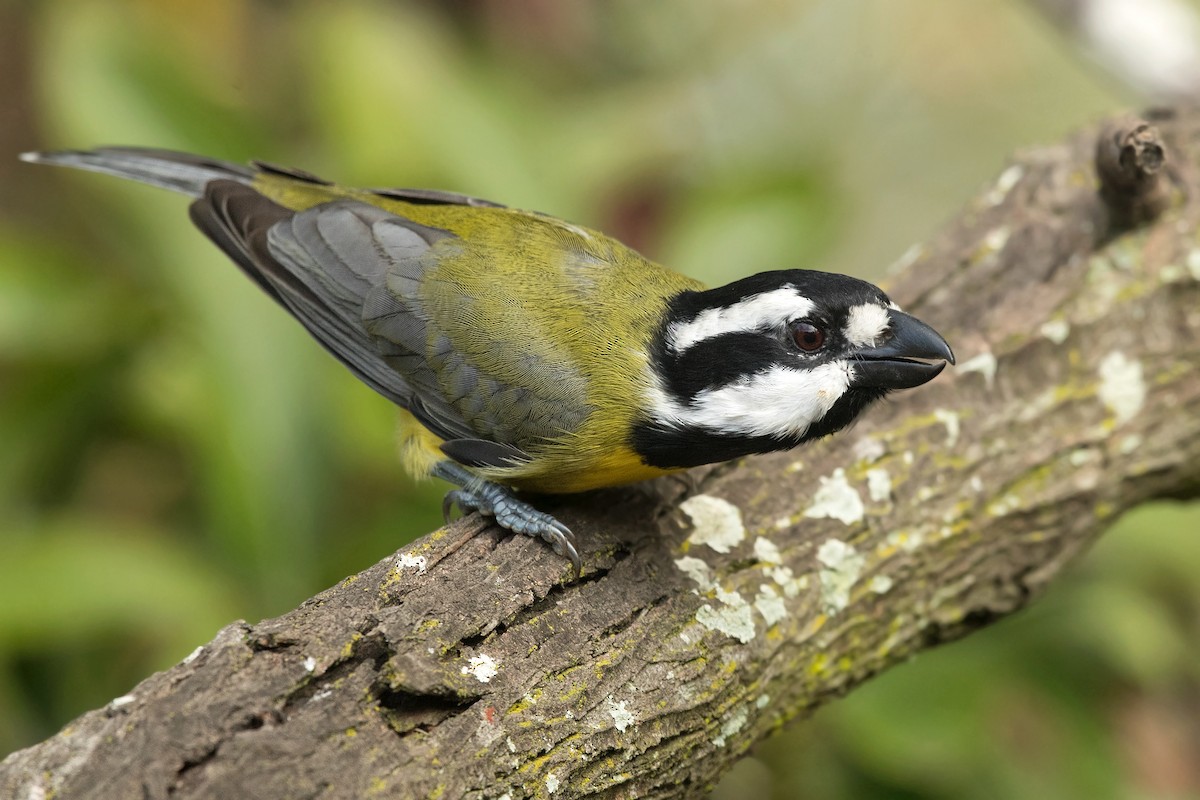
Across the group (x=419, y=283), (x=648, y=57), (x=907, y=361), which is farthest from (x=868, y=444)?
(x=648, y=57)

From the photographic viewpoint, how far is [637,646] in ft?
8.12

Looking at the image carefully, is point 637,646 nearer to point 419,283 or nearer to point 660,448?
point 660,448

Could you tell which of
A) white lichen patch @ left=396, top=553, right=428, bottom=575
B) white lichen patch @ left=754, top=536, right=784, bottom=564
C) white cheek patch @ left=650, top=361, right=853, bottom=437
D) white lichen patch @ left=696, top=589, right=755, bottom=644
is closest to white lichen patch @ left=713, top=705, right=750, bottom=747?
white lichen patch @ left=696, top=589, right=755, bottom=644

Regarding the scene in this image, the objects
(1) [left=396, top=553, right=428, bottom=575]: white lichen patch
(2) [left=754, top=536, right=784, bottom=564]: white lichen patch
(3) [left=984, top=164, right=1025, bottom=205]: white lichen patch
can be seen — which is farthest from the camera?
(3) [left=984, top=164, right=1025, bottom=205]: white lichen patch

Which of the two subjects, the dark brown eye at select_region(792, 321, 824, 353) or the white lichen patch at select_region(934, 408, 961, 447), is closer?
the dark brown eye at select_region(792, 321, 824, 353)

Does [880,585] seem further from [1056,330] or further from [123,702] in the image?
[123,702]

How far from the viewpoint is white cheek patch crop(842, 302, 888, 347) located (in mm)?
2586

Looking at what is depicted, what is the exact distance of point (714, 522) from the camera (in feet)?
9.48

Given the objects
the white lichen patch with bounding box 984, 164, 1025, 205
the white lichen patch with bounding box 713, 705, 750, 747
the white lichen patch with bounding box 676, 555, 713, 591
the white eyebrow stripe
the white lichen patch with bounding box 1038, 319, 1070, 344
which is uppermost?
the white lichen patch with bounding box 984, 164, 1025, 205

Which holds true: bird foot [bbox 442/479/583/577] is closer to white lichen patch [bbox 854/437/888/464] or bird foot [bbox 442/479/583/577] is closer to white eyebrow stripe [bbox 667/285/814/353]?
white eyebrow stripe [bbox 667/285/814/353]

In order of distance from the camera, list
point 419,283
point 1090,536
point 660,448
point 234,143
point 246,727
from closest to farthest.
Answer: point 246,727 < point 660,448 < point 419,283 < point 1090,536 < point 234,143

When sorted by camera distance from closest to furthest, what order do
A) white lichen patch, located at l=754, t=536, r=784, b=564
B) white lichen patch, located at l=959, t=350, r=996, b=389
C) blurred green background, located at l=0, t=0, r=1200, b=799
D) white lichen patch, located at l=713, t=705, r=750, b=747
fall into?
white lichen patch, located at l=713, t=705, r=750, b=747 < white lichen patch, located at l=754, t=536, r=784, b=564 < white lichen patch, located at l=959, t=350, r=996, b=389 < blurred green background, located at l=0, t=0, r=1200, b=799

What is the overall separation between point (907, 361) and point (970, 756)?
188 centimetres

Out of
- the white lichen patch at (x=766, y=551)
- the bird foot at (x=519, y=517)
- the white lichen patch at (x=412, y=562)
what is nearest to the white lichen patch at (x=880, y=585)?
the white lichen patch at (x=766, y=551)
